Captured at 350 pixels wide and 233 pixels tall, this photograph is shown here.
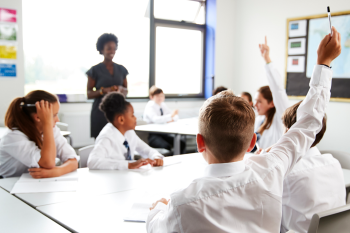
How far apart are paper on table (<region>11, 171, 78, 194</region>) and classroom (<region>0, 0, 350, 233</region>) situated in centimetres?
1

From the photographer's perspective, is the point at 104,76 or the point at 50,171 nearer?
the point at 50,171

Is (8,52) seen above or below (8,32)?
below

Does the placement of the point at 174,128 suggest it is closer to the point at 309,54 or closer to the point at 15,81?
the point at 15,81

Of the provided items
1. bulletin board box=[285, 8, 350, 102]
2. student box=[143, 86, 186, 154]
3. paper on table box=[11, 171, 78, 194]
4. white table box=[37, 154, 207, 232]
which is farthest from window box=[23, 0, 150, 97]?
white table box=[37, 154, 207, 232]

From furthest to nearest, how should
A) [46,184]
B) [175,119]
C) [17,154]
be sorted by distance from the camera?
[175,119] → [17,154] → [46,184]

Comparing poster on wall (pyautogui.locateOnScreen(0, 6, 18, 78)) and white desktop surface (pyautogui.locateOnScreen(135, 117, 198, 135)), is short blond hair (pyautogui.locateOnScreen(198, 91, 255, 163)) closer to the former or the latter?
white desktop surface (pyautogui.locateOnScreen(135, 117, 198, 135))

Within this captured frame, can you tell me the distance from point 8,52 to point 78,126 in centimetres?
145

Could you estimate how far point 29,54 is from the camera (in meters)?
4.76

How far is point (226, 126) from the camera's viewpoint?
987mm

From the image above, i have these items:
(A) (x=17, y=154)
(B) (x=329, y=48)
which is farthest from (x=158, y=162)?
(B) (x=329, y=48)

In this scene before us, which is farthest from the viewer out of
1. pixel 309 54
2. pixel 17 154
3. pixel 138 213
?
pixel 309 54

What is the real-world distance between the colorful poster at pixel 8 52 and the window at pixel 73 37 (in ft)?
1.06

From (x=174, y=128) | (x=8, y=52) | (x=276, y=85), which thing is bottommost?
(x=174, y=128)

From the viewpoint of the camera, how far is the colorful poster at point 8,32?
427cm
